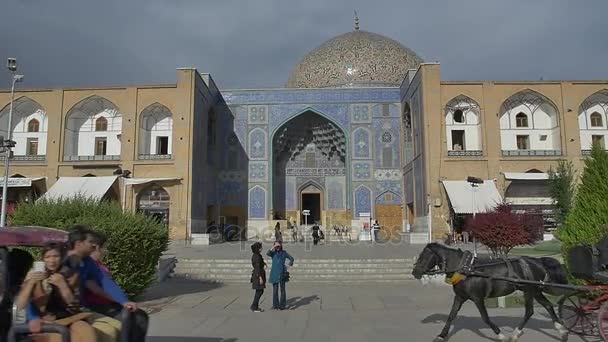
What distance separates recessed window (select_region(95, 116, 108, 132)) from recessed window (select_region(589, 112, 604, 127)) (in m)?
24.8

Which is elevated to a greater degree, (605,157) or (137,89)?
(137,89)

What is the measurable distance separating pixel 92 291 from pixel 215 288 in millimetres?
8385

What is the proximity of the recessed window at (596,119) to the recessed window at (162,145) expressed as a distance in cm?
2167

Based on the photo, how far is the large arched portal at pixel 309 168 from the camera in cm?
2919

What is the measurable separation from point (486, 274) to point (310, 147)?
82.1ft

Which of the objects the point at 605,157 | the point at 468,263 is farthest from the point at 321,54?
the point at 468,263

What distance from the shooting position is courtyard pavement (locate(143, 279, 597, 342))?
614 cm

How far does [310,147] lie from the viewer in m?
30.7

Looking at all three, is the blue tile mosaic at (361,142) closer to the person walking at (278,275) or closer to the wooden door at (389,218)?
the wooden door at (389,218)

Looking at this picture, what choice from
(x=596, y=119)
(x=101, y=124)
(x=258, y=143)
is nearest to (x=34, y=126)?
(x=101, y=124)

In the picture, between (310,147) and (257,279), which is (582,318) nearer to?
(257,279)

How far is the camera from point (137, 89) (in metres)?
24.7

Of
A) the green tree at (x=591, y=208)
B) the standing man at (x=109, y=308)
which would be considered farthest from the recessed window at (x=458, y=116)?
the standing man at (x=109, y=308)

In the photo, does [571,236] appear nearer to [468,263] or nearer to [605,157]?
[605,157]
